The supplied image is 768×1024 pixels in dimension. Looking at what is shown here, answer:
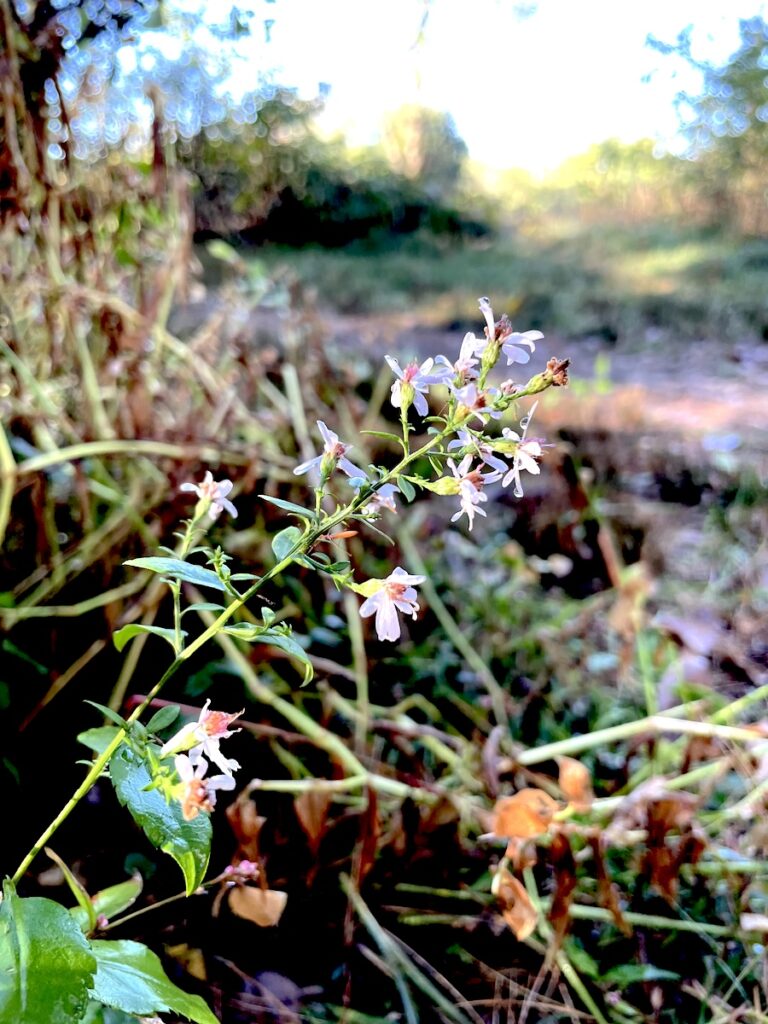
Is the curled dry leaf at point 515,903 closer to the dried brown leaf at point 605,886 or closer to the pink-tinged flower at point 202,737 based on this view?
the dried brown leaf at point 605,886

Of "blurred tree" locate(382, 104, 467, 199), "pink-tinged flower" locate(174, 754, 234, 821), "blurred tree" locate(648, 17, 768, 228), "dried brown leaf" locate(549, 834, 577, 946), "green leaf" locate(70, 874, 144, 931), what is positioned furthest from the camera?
"blurred tree" locate(382, 104, 467, 199)

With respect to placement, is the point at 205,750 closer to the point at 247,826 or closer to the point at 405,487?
the point at 405,487

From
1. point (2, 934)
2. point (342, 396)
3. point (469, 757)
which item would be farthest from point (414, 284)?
point (2, 934)

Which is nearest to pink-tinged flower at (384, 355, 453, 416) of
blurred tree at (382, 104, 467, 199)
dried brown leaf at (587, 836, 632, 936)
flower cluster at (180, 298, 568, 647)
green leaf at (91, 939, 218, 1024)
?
flower cluster at (180, 298, 568, 647)

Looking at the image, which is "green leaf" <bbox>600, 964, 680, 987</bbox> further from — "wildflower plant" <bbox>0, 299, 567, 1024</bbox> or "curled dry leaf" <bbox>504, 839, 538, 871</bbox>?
"wildflower plant" <bbox>0, 299, 567, 1024</bbox>

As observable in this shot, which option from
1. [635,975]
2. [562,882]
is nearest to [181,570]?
[562,882]

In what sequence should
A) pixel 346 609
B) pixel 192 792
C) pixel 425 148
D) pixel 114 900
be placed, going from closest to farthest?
pixel 192 792
pixel 114 900
pixel 346 609
pixel 425 148
